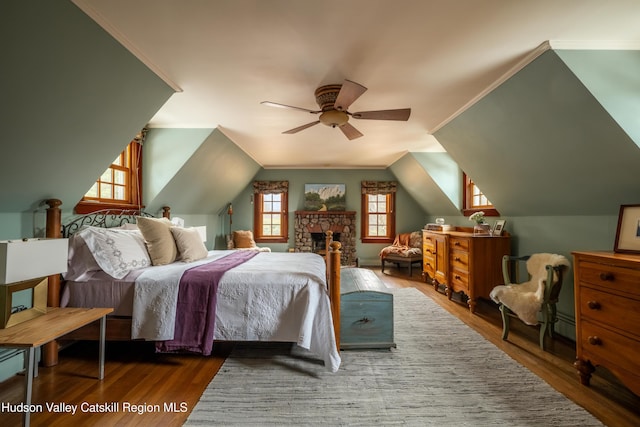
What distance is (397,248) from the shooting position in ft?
20.1

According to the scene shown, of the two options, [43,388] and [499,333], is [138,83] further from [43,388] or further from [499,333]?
[499,333]

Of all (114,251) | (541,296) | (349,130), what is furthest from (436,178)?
(114,251)

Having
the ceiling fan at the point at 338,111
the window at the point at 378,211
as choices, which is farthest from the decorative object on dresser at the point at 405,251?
the ceiling fan at the point at 338,111

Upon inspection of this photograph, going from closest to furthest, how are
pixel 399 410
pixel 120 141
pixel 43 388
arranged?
pixel 399 410 < pixel 43 388 < pixel 120 141

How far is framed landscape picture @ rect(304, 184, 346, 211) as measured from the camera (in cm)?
686

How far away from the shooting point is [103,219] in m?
3.15

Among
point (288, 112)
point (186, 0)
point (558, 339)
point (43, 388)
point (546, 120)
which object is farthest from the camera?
point (288, 112)

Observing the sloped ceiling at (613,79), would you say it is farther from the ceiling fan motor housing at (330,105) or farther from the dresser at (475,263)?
the dresser at (475,263)

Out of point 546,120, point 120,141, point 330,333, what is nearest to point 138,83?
point 120,141

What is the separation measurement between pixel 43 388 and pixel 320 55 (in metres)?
3.05

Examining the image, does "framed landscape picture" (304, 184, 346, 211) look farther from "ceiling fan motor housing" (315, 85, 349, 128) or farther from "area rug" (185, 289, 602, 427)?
"area rug" (185, 289, 602, 427)

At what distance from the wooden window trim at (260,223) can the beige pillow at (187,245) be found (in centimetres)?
367

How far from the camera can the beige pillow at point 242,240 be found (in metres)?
6.21

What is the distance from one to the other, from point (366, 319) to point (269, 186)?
4.77 m
